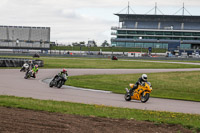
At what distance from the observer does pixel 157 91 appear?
23.2 meters

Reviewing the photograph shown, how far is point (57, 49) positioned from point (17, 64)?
242ft

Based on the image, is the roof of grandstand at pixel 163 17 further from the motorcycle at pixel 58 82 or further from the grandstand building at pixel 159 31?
the motorcycle at pixel 58 82

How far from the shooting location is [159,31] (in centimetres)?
13288

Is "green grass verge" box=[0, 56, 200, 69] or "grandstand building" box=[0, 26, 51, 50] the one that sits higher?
"grandstand building" box=[0, 26, 51, 50]

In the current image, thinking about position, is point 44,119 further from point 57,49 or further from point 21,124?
point 57,49

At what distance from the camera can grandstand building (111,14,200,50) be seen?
429ft

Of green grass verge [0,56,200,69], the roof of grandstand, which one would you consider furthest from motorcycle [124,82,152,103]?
the roof of grandstand

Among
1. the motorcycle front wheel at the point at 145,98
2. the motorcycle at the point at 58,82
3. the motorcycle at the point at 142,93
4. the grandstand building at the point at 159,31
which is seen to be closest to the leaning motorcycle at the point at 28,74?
the motorcycle at the point at 58,82

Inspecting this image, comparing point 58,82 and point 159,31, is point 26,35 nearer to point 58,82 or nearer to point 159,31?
point 159,31

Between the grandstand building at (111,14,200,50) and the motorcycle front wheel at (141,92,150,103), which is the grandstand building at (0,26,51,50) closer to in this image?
the grandstand building at (111,14,200,50)

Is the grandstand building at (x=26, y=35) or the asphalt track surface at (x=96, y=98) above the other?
the grandstand building at (x=26, y=35)

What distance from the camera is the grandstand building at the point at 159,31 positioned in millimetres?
130625

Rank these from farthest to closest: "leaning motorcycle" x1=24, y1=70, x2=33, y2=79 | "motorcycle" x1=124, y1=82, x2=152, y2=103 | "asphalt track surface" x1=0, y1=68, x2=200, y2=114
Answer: "leaning motorcycle" x1=24, y1=70, x2=33, y2=79 < "motorcycle" x1=124, y1=82, x2=152, y2=103 < "asphalt track surface" x1=0, y1=68, x2=200, y2=114

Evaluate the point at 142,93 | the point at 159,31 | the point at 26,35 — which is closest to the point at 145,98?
the point at 142,93
